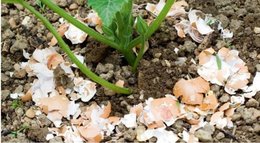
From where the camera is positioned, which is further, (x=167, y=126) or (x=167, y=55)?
(x=167, y=55)

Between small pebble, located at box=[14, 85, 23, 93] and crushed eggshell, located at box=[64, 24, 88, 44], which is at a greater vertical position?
crushed eggshell, located at box=[64, 24, 88, 44]

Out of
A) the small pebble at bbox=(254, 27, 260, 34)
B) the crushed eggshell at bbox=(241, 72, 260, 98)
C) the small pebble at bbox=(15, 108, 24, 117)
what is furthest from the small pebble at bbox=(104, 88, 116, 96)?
the small pebble at bbox=(254, 27, 260, 34)

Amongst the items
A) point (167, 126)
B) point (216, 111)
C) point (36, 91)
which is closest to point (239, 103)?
point (216, 111)

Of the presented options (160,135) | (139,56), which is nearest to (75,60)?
(139,56)

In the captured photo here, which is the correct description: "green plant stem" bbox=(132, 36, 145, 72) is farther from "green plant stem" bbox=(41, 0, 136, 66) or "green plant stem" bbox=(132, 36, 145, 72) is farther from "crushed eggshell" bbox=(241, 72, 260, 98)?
"crushed eggshell" bbox=(241, 72, 260, 98)

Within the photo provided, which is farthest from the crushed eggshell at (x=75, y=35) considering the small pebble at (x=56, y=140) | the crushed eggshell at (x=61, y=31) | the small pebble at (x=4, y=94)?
the small pebble at (x=56, y=140)

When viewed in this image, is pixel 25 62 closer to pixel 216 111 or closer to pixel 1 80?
pixel 1 80
